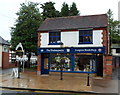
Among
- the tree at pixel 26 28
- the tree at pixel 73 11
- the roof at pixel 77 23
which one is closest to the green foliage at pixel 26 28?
the tree at pixel 26 28

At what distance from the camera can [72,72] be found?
17578mm

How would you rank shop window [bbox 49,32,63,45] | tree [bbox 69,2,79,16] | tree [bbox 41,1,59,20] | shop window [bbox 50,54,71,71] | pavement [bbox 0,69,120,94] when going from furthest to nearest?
tree [bbox 69,2,79,16], tree [bbox 41,1,59,20], shop window [bbox 49,32,63,45], shop window [bbox 50,54,71,71], pavement [bbox 0,69,120,94]

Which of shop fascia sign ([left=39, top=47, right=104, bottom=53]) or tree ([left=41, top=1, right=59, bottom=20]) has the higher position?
tree ([left=41, top=1, right=59, bottom=20])

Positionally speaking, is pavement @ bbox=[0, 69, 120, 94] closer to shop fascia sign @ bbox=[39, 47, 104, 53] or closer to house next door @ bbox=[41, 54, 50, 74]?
house next door @ bbox=[41, 54, 50, 74]

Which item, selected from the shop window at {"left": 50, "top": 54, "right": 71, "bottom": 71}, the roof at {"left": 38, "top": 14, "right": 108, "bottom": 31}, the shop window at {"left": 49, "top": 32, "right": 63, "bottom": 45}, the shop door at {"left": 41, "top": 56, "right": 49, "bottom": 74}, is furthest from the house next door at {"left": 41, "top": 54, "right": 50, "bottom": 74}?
the roof at {"left": 38, "top": 14, "right": 108, "bottom": 31}

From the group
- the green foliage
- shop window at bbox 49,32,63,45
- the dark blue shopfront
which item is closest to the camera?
the dark blue shopfront

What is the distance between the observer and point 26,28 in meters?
24.3

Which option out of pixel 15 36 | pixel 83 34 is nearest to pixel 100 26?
pixel 83 34

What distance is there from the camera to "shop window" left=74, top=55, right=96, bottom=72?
1733 centimetres

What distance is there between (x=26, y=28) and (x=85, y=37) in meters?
10.6

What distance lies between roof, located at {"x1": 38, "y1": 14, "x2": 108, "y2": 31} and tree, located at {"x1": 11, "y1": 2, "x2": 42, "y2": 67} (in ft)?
15.4

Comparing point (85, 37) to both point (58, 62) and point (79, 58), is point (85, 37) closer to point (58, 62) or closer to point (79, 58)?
point (79, 58)

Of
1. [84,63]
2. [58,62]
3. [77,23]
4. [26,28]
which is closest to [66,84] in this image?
[84,63]

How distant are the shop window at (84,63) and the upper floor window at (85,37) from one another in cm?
163
